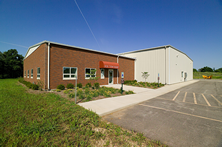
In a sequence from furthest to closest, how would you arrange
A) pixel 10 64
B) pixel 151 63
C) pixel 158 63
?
pixel 10 64 < pixel 151 63 < pixel 158 63

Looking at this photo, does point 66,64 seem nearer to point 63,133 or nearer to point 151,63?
point 63,133

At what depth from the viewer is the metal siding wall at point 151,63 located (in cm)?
2062

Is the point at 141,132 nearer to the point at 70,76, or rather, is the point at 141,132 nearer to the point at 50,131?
the point at 50,131

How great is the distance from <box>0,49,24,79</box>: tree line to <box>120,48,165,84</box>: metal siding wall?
44005mm

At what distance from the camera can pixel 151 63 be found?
72.2ft

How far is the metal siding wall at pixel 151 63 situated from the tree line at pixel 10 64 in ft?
144

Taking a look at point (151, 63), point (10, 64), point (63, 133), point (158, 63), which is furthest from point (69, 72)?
point (10, 64)

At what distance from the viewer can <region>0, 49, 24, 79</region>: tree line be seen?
37125 mm

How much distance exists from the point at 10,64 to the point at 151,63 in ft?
157

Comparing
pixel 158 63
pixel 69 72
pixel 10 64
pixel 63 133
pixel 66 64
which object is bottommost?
pixel 63 133

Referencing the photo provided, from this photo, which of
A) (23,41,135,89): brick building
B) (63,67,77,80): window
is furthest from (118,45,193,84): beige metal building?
(63,67,77,80): window

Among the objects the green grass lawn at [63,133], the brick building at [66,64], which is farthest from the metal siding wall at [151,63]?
the green grass lawn at [63,133]

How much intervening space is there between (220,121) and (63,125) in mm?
6420

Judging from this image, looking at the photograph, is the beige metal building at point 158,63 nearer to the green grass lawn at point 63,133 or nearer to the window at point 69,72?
the window at point 69,72
